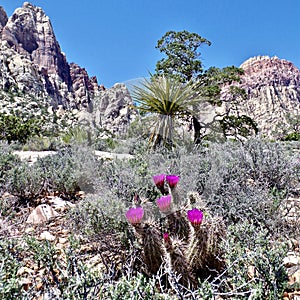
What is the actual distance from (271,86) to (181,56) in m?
106

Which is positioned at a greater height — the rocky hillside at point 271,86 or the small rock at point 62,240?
the rocky hillside at point 271,86

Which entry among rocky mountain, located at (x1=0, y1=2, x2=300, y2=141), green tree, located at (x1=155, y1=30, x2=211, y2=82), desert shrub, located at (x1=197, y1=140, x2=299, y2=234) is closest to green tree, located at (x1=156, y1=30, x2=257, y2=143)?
green tree, located at (x1=155, y1=30, x2=211, y2=82)

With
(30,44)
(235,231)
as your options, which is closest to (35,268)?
(235,231)

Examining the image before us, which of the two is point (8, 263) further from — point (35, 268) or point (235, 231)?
point (235, 231)

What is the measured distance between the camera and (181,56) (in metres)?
9.55

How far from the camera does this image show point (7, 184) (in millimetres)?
3275

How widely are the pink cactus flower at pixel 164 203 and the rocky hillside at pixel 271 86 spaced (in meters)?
83.6

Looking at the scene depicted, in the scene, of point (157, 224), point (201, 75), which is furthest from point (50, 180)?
point (201, 75)

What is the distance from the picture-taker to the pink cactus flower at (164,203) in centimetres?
194

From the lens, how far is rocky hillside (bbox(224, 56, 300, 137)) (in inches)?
3564

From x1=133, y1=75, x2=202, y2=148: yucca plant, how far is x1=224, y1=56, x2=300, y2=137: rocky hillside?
80.5m

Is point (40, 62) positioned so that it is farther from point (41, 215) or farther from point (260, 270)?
point (260, 270)

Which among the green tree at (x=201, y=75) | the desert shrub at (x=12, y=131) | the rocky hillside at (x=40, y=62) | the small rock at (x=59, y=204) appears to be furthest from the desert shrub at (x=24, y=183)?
the rocky hillside at (x=40, y=62)

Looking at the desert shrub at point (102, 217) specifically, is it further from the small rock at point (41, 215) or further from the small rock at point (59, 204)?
the small rock at point (59, 204)
